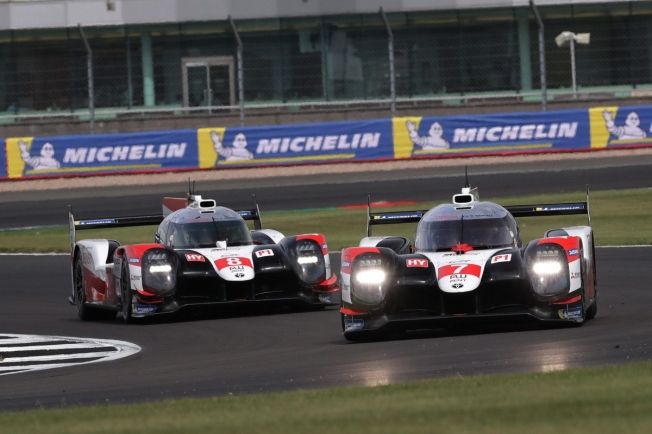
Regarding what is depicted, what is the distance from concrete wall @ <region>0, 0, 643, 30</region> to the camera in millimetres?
49450

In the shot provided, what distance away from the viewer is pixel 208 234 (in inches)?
704

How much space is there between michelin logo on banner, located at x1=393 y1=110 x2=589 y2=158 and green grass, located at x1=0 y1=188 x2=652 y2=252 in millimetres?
6493

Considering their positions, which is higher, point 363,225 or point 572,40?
point 572,40

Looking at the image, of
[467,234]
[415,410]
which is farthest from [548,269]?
[415,410]

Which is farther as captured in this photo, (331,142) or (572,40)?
(572,40)

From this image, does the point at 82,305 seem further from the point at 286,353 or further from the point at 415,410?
the point at 415,410

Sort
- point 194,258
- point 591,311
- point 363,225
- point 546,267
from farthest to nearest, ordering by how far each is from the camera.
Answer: point 363,225, point 194,258, point 591,311, point 546,267

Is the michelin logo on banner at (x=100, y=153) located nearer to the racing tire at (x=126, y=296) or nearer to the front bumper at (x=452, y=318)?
the racing tire at (x=126, y=296)

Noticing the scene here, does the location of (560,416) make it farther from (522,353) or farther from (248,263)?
(248,263)

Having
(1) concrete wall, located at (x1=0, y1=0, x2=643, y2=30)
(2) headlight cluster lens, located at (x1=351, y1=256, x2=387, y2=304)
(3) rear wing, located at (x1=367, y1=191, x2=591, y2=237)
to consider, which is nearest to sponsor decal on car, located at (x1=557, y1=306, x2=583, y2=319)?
(2) headlight cluster lens, located at (x1=351, y1=256, x2=387, y2=304)

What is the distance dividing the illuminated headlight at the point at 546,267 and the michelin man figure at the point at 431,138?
24.7m

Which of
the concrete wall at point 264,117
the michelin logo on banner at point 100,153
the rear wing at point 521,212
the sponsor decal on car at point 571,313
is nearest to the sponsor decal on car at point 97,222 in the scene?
the rear wing at point 521,212

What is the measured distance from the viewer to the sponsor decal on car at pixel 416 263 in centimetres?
1434

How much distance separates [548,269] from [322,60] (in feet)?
115
